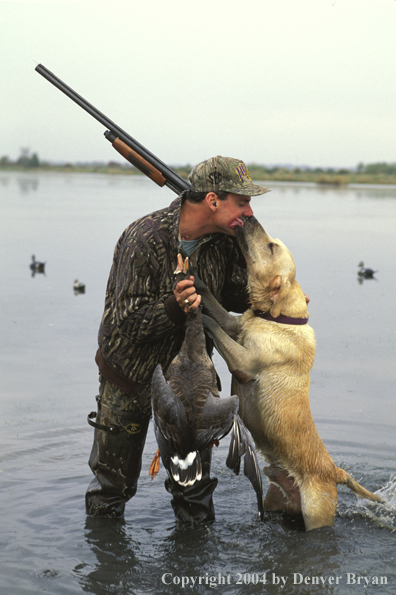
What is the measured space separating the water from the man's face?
225 centimetres

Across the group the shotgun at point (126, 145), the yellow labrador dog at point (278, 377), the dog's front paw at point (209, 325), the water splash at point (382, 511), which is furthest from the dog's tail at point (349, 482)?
the shotgun at point (126, 145)

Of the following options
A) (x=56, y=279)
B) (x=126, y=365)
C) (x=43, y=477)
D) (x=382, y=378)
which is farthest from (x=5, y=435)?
(x=56, y=279)

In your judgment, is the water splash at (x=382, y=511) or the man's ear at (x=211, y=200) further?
the water splash at (x=382, y=511)

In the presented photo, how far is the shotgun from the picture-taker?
5734mm

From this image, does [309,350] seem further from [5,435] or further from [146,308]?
[5,435]

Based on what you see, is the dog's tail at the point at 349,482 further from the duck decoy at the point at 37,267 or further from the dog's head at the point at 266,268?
the duck decoy at the point at 37,267

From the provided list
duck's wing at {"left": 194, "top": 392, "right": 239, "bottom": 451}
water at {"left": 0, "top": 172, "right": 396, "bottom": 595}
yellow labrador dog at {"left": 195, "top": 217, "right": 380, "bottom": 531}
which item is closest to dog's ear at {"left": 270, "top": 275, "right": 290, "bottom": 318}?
yellow labrador dog at {"left": 195, "top": 217, "right": 380, "bottom": 531}

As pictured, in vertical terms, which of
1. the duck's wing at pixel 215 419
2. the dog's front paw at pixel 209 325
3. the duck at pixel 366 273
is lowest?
the duck at pixel 366 273

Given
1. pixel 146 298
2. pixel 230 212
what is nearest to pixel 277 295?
pixel 230 212

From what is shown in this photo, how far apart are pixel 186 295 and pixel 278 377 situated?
1.35 metres

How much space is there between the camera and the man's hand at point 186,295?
163 inches

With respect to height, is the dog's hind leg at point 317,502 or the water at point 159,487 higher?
the dog's hind leg at point 317,502

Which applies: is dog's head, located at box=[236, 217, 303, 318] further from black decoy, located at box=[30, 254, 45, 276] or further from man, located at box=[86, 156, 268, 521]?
black decoy, located at box=[30, 254, 45, 276]

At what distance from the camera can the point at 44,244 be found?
2175 centimetres
